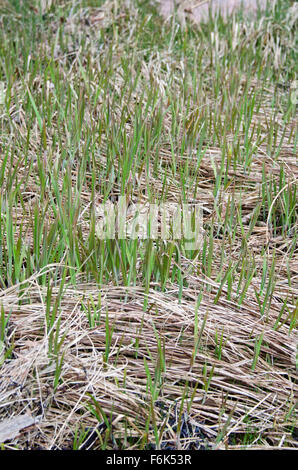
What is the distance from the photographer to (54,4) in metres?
3.95

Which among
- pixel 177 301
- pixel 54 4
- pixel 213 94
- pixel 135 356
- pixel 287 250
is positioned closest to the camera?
pixel 135 356

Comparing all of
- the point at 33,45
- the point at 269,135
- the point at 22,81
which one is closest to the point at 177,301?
the point at 269,135

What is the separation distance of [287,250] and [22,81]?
1.56 meters

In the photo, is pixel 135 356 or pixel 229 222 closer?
pixel 135 356

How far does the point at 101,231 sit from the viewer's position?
1.93m

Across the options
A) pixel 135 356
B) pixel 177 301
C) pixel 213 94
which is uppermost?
pixel 213 94

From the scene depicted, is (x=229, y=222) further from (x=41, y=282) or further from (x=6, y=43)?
(x=6, y=43)

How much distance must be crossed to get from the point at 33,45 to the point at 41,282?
199cm

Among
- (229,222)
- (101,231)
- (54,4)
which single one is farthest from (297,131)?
(54,4)

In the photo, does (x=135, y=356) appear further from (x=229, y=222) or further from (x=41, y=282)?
(x=229, y=222)

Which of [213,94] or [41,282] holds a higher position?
[213,94]

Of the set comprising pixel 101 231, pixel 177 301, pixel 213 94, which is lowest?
pixel 177 301

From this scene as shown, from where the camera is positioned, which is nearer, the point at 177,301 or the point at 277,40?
the point at 177,301

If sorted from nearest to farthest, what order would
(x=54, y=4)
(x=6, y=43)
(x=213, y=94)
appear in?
(x=213, y=94) → (x=6, y=43) → (x=54, y=4)
